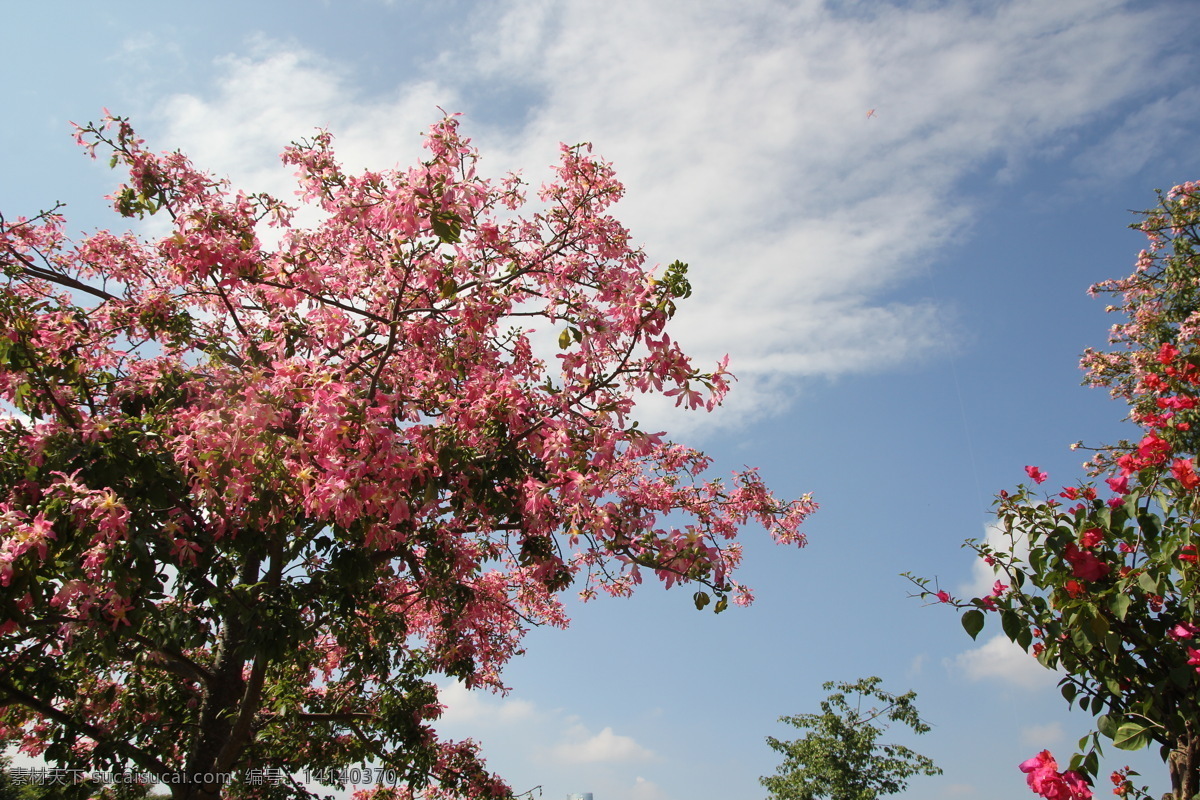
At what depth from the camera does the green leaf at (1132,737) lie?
364 cm

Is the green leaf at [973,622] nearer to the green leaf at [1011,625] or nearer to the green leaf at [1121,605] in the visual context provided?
the green leaf at [1011,625]

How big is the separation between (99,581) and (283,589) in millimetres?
1240

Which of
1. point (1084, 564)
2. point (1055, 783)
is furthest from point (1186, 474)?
point (1055, 783)

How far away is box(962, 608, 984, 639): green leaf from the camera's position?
13.1 ft

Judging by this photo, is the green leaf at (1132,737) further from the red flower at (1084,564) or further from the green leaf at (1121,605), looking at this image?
the red flower at (1084,564)

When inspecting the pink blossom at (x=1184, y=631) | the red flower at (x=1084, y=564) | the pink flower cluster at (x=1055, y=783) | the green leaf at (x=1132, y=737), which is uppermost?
the red flower at (x=1084, y=564)

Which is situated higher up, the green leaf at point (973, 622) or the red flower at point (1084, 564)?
the red flower at point (1084, 564)

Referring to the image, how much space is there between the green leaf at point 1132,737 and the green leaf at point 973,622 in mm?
678

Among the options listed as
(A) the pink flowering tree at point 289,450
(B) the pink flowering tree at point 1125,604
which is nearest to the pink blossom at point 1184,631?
(B) the pink flowering tree at point 1125,604

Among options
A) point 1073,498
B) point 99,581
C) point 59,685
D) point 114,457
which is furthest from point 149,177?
point 1073,498

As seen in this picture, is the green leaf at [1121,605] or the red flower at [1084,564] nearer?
the green leaf at [1121,605]

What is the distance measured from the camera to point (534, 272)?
7.25 metres

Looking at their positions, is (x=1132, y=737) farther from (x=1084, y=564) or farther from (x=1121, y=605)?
(x=1084, y=564)

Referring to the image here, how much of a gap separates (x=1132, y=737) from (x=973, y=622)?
2.51ft
